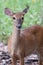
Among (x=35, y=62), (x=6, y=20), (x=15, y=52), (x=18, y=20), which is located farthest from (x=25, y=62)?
(x=6, y=20)

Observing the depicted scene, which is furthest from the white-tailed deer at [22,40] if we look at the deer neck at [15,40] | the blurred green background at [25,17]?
the blurred green background at [25,17]

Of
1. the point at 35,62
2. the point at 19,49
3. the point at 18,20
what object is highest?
the point at 18,20

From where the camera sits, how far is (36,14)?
1103cm

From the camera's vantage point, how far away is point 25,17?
10.9 metres

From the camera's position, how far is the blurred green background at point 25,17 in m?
10.3

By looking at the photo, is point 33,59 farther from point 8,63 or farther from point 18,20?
point 18,20

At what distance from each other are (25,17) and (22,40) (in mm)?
2915

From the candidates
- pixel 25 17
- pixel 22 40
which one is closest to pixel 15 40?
pixel 22 40

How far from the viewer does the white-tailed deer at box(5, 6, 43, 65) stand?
779 cm

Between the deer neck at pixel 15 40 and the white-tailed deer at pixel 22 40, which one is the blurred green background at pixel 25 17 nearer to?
the white-tailed deer at pixel 22 40

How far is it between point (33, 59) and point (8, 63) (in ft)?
2.05

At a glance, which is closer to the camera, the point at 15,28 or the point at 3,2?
the point at 15,28

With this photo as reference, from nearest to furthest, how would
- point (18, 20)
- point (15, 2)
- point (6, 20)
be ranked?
point (18, 20), point (6, 20), point (15, 2)

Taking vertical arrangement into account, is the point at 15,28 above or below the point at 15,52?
above
